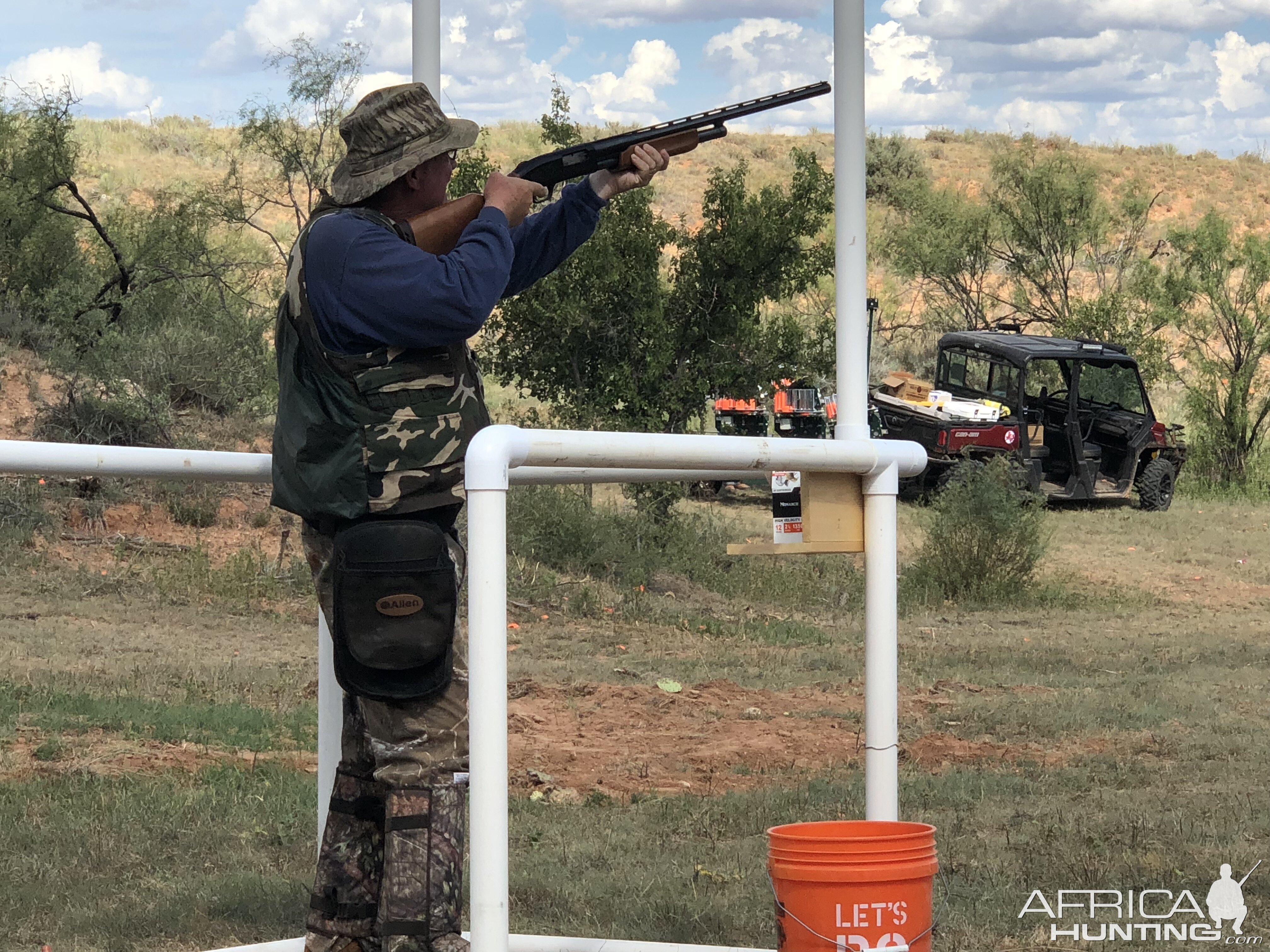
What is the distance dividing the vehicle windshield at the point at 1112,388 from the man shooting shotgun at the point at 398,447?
16517 millimetres

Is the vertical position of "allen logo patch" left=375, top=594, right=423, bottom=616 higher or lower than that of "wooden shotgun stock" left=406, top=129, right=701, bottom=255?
lower

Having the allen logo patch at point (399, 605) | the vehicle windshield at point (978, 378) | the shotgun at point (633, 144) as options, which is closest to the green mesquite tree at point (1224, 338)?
the vehicle windshield at point (978, 378)

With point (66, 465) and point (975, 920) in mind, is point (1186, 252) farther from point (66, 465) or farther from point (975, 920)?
point (66, 465)

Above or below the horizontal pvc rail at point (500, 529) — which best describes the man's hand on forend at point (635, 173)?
above

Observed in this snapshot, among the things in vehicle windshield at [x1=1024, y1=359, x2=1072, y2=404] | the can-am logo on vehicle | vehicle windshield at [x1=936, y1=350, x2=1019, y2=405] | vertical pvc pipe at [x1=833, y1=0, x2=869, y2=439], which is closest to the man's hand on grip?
vertical pvc pipe at [x1=833, y1=0, x2=869, y2=439]

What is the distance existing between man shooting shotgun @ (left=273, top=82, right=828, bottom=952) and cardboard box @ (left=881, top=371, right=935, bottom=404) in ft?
50.8

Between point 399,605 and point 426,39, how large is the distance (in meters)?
1.25

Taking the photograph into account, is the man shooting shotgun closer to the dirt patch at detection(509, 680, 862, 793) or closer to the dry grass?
the dry grass

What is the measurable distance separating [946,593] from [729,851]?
26.2 feet

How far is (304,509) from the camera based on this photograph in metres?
2.90

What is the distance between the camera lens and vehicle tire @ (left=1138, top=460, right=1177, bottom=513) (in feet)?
58.1

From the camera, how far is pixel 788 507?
9.99ft

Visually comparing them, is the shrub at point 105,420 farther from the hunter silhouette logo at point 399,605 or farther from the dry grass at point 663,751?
the hunter silhouette logo at point 399,605

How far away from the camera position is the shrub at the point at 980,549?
12.5 metres
